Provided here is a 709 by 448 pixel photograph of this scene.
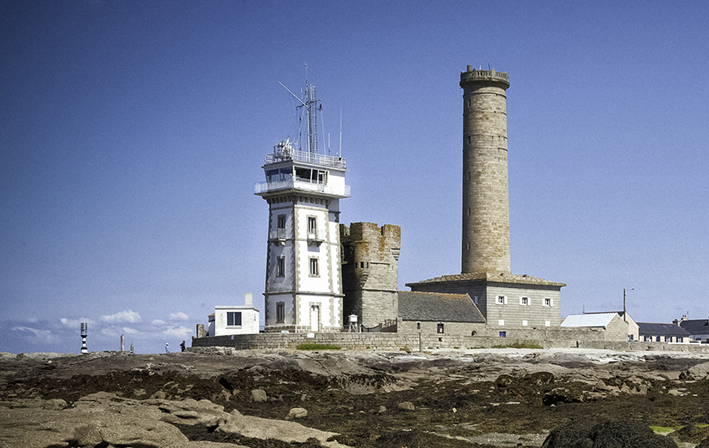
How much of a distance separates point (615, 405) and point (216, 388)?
9.84 m

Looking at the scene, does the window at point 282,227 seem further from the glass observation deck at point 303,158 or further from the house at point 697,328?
the house at point 697,328

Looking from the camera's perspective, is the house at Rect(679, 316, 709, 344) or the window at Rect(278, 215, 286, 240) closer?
the window at Rect(278, 215, 286, 240)

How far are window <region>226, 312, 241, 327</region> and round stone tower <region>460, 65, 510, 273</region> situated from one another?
51.8 feet

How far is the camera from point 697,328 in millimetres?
93312

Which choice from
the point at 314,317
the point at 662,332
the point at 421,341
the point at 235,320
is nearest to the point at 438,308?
the point at 421,341

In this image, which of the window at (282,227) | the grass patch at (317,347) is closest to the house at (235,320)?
the window at (282,227)

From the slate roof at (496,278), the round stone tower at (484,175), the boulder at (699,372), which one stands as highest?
the round stone tower at (484,175)

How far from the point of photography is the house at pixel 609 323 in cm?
5469

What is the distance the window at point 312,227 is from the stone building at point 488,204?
11570 mm

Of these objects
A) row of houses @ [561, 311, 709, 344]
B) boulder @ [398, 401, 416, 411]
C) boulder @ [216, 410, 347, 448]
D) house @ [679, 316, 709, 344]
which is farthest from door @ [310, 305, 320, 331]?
house @ [679, 316, 709, 344]

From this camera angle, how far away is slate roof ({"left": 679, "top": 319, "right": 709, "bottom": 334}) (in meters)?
91.6

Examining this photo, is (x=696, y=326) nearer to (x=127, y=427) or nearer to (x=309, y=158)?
(x=309, y=158)

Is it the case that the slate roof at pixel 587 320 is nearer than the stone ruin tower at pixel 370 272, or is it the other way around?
the stone ruin tower at pixel 370 272

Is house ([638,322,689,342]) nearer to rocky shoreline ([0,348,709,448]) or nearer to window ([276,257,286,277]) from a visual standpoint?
window ([276,257,286,277])
